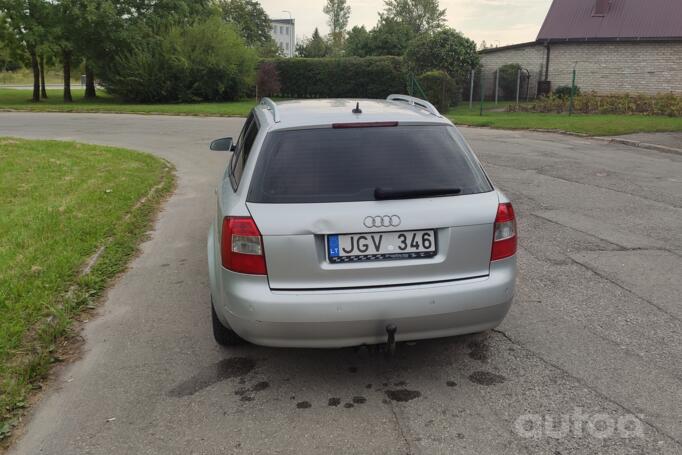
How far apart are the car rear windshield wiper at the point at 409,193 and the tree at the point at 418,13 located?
84.9 metres

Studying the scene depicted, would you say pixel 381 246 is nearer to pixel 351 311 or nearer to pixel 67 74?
pixel 351 311

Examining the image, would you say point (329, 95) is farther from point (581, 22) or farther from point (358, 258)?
point (358, 258)

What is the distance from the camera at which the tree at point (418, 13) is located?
274 feet

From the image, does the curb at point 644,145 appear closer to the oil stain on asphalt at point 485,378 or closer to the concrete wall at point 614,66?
the oil stain on asphalt at point 485,378

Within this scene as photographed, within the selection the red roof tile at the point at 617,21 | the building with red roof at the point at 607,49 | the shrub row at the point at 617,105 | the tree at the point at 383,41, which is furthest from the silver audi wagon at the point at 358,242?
the tree at the point at 383,41

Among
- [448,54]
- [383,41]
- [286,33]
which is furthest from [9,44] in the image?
[286,33]

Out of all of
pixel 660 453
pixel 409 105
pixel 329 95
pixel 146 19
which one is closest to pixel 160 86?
pixel 146 19

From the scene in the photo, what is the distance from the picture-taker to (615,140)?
15.8 meters

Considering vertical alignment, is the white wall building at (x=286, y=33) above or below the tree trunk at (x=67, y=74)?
above

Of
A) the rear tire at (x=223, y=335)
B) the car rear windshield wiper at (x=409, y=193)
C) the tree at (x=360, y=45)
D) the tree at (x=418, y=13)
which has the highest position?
the tree at (x=418, y=13)

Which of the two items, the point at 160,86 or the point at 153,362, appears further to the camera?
the point at 160,86

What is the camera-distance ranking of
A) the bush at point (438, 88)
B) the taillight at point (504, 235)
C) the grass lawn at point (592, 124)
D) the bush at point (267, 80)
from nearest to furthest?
the taillight at point (504, 235)
the grass lawn at point (592, 124)
the bush at point (438, 88)
the bush at point (267, 80)

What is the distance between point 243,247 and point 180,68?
3415 cm

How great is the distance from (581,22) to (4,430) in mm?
35227
